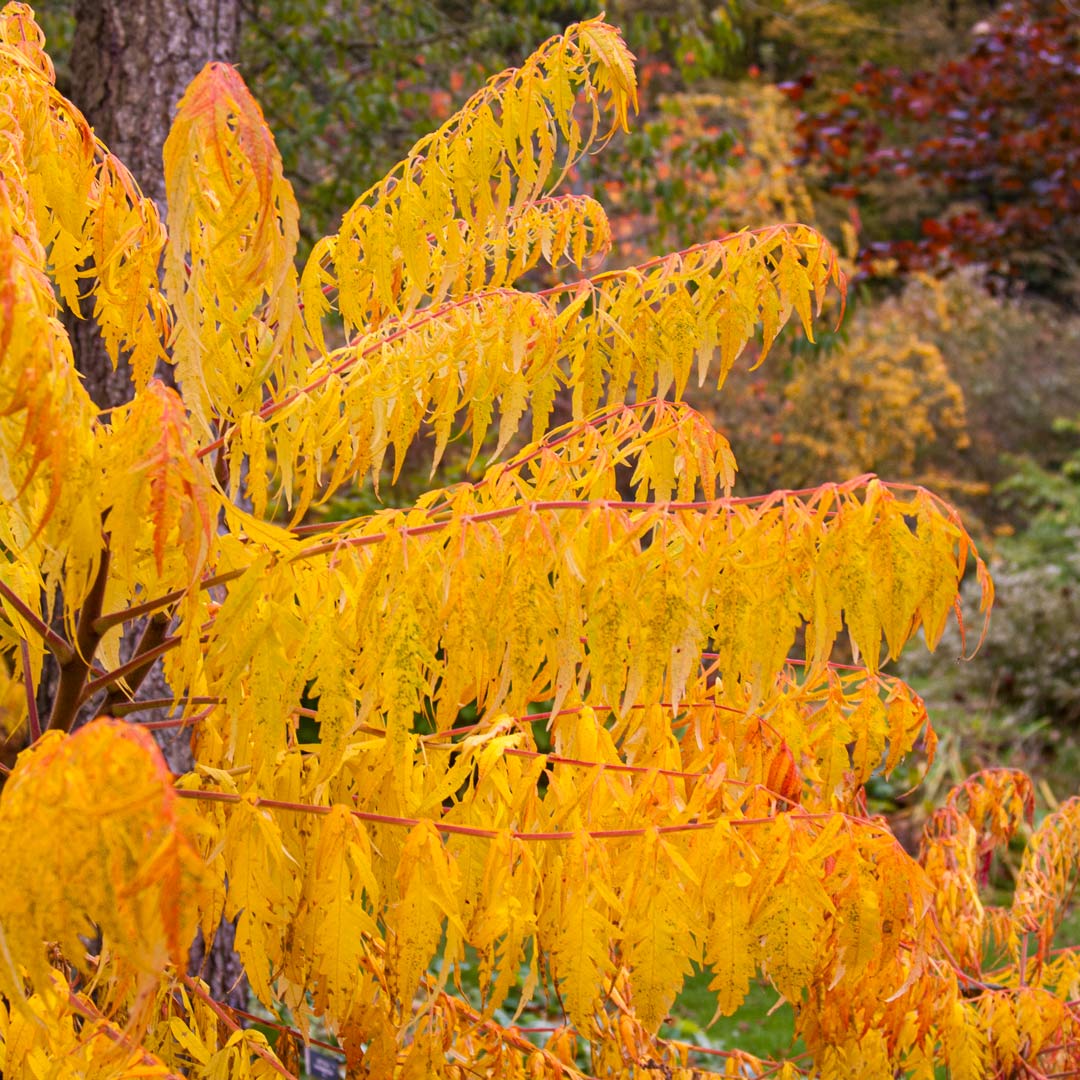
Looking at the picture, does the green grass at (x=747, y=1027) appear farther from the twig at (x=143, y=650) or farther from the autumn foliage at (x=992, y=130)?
the autumn foliage at (x=992, y=130)

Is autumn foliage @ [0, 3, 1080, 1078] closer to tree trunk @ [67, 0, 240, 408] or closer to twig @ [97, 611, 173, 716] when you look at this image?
twig @ [97, 611, 173, 716]

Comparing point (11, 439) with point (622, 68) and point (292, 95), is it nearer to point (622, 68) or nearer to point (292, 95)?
point (622, 68)

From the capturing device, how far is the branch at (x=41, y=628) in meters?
1.32

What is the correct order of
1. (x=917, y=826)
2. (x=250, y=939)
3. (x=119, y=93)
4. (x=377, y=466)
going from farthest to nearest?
(x=917, y=826), (x=119, y=93), (x=377, y=466), (x=250, y=939)

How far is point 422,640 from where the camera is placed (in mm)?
1225

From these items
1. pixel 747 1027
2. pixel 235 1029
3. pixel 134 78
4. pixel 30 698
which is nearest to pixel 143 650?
pixel 30 698

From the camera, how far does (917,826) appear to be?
741cm

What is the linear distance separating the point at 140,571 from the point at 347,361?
387 millimetres

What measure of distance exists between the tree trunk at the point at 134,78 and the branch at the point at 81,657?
1.68 m

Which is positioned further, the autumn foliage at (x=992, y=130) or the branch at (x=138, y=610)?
the autumn foliage at (x=992, y=130)

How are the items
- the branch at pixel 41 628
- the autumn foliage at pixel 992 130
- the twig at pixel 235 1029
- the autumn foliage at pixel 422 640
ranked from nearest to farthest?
the autumn foliage at pixel 422 640
the branch at pixel 41 628
the twig at pixel 235 1029
the autumn foliage at pixel 992 130

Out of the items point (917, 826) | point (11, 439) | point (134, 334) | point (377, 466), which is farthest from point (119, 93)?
point (917, 826)

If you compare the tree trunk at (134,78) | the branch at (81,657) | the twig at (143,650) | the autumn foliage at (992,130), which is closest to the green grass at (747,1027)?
the tree trunk at (134,78)

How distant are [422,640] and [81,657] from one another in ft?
1.32
